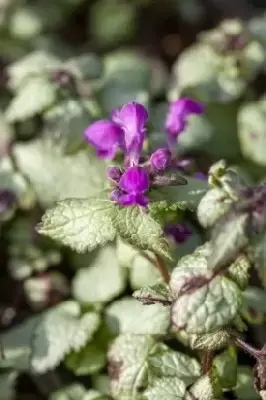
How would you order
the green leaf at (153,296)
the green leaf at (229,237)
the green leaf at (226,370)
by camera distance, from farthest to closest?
the green leaf at (226,370), the green leaf at (153,296), the green leaf at (229,237)

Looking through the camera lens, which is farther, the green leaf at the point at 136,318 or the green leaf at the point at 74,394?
the green leaf at the point at 74,394

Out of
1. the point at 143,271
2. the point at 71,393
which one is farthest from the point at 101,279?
the point at 71,393

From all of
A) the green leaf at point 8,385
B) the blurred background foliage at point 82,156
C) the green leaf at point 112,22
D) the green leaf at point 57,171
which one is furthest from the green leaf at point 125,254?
the green leaf at point 112,22

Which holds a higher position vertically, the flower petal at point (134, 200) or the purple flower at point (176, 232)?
the flower petal at point (134, 200)

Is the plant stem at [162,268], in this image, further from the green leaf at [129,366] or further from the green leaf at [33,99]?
the green leaf at [33,99]

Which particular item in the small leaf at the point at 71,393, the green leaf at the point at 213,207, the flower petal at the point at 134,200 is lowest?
the small leaf at the point at 71,393

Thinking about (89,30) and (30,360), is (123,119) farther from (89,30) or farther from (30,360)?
(89,30)

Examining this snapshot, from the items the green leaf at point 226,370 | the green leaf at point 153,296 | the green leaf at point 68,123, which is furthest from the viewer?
the green leaf at point 68,123

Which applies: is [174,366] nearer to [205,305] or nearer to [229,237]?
[205,305]
